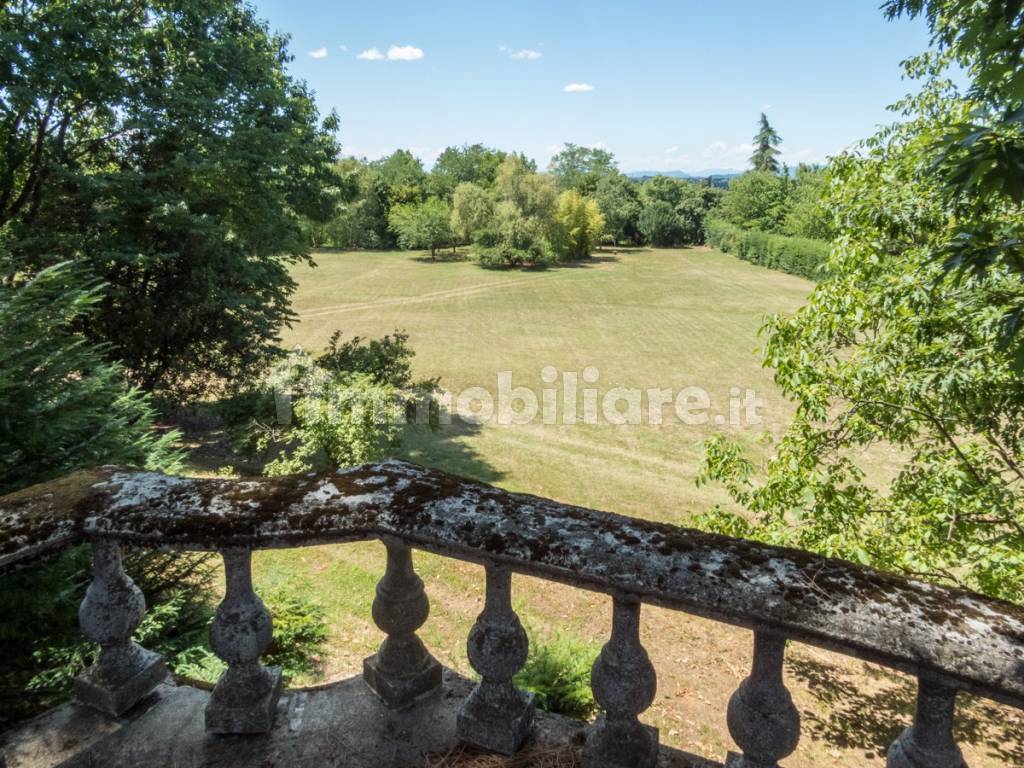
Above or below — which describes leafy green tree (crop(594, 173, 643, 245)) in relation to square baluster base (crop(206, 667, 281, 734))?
above

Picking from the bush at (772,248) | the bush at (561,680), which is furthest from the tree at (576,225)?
the bush at (561,680)

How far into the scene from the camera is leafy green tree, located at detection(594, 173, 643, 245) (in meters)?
90.2

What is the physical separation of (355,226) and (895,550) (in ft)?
257

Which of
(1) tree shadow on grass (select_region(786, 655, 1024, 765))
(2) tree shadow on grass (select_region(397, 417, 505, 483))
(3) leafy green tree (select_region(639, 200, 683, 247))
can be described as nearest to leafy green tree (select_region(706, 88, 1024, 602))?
(1) tree shadow on grass (select_region(786, 655, 1024, 765))

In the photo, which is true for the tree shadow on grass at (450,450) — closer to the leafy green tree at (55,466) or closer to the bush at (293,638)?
the bush at (293,638)

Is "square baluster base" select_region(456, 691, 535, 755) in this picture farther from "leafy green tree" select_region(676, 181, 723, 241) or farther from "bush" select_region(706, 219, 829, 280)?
"leafy green tree" select_region(676, 181, 723, 241)

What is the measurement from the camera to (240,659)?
2.01 m

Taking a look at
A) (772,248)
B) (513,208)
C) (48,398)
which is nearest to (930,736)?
(48,398)

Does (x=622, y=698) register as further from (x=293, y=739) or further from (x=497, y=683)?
(x=293, y=739)

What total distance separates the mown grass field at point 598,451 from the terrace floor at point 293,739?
5.07 meters

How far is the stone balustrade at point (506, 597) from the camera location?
1409 millimetres

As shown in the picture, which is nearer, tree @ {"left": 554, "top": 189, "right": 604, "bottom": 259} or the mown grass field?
Result: the mown grass field

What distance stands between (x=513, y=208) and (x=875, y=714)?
64845mm

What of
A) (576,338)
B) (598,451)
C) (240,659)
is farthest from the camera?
(576,338)
